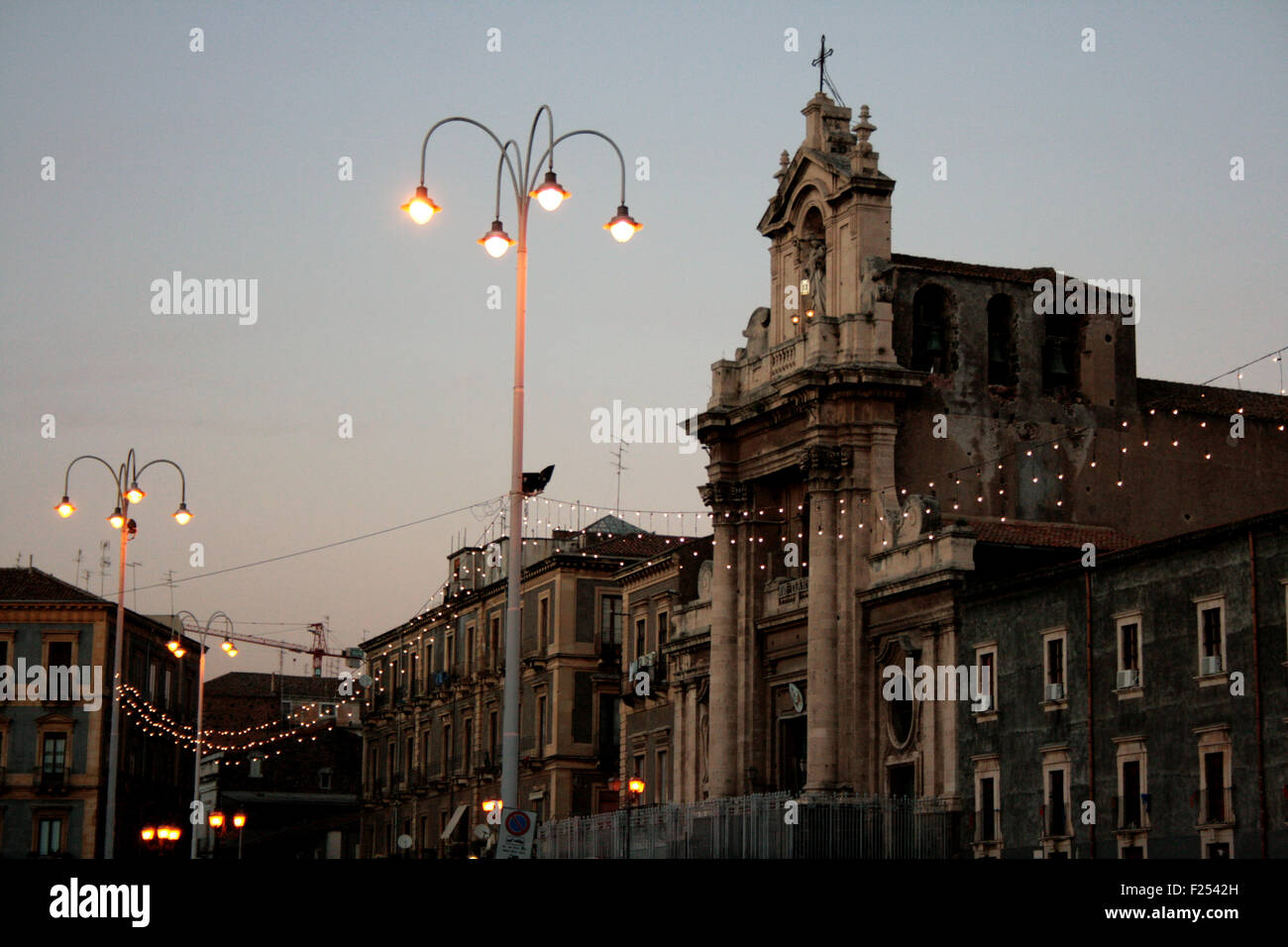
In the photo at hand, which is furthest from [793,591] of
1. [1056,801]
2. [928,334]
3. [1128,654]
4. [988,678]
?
[1128,654]

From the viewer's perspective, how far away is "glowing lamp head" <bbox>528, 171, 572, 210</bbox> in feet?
104

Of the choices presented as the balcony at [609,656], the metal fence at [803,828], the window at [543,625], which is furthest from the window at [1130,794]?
the window at [543,625]

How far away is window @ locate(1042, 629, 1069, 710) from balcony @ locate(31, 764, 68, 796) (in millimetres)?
53023

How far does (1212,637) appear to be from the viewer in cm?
4338

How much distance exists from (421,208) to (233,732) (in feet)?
265

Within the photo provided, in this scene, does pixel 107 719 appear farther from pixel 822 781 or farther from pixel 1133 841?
pixel 1133 841

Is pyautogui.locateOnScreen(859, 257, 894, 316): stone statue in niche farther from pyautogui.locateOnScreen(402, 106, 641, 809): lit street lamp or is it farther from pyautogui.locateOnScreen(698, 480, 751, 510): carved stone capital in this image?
pyautogui.locateOnScreen(402, 106, 641, 809): lit street lamp

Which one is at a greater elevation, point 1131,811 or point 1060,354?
point 1060,354

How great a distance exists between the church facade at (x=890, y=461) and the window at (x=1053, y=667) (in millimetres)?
4974

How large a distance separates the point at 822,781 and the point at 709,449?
37.8 ft

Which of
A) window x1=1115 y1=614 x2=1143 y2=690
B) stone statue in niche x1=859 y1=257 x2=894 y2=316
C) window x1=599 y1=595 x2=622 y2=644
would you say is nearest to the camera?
window x1=1115 y1=614 x2=1143 y2=690

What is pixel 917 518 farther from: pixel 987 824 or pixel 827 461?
pixel 987 824

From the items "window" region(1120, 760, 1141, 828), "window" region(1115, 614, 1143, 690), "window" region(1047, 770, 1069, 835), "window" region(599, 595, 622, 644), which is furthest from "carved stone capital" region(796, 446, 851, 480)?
"window" region(599, 595, 622, 644)

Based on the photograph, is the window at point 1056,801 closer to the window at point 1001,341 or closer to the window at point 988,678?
the window at point 988,678
